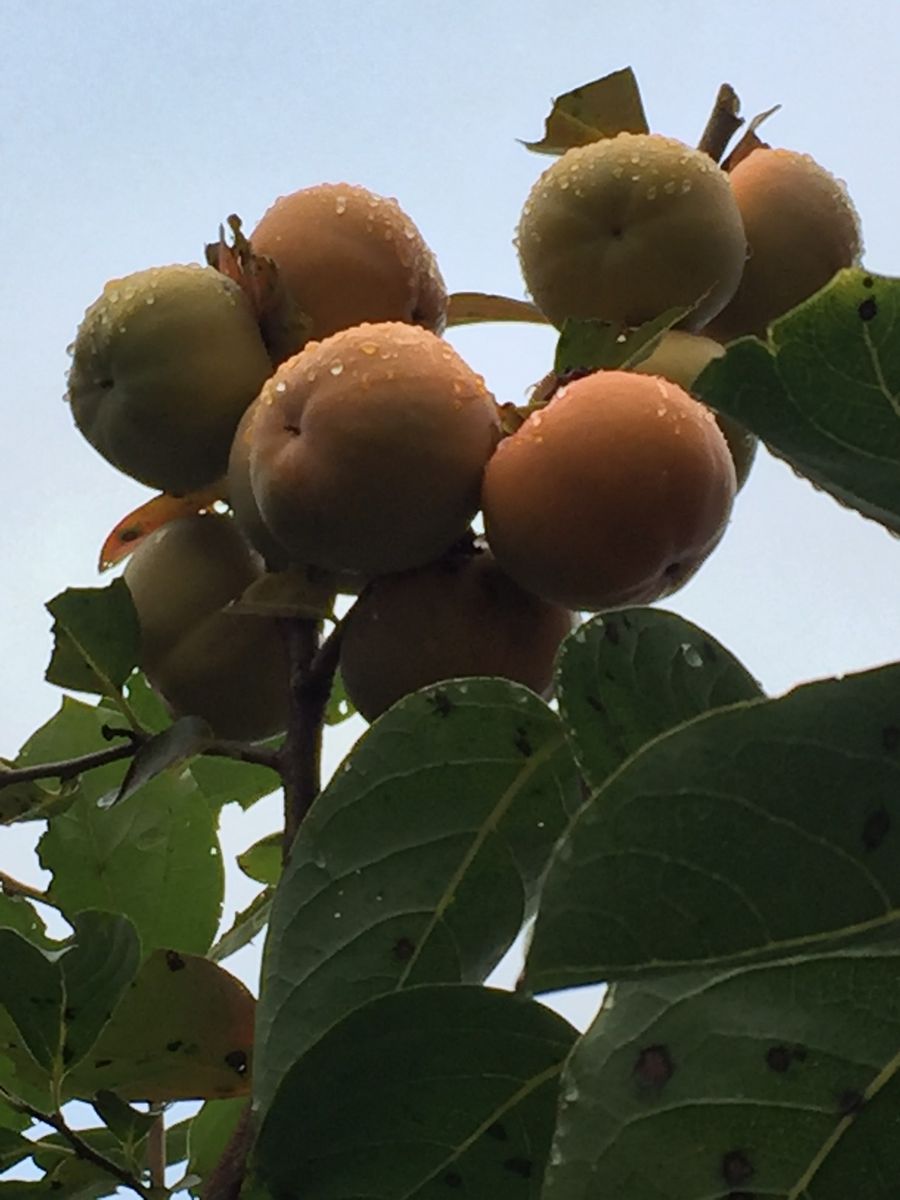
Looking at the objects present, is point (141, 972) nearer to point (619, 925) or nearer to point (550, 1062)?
point (550, 1062)

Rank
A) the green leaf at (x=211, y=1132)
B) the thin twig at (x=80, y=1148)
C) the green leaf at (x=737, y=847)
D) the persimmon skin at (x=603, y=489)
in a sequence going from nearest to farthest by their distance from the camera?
the green leaf at (x=737, y=847)
the persimmon skin at (x=603, y=489)
the thin twig at (x=80, y=1148)
the green leaf at (x=211, y=1132)

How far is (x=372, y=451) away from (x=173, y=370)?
0.16m

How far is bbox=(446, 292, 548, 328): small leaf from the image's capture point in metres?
0.99

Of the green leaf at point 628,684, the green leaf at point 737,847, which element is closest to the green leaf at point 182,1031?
the green leaf at point 628,684

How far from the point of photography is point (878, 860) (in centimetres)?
44

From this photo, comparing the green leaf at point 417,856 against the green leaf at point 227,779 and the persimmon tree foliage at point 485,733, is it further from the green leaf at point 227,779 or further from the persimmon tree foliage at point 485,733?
the green leaf at point 227,779

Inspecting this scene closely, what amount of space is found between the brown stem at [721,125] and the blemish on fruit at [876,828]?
0.62 metres

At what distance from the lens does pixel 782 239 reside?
90 centimetres

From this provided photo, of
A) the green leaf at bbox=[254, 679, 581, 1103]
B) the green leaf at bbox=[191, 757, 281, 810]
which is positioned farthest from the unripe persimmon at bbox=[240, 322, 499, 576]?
the green leaf at bbox=[191, 757, 281, 810]

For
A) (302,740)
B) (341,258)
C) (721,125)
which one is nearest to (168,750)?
(302,740)

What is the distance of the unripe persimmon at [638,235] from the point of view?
85 cm

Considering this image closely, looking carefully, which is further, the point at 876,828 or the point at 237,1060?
the point at 237,1060

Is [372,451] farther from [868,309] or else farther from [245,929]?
[245,929]

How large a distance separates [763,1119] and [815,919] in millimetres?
107
